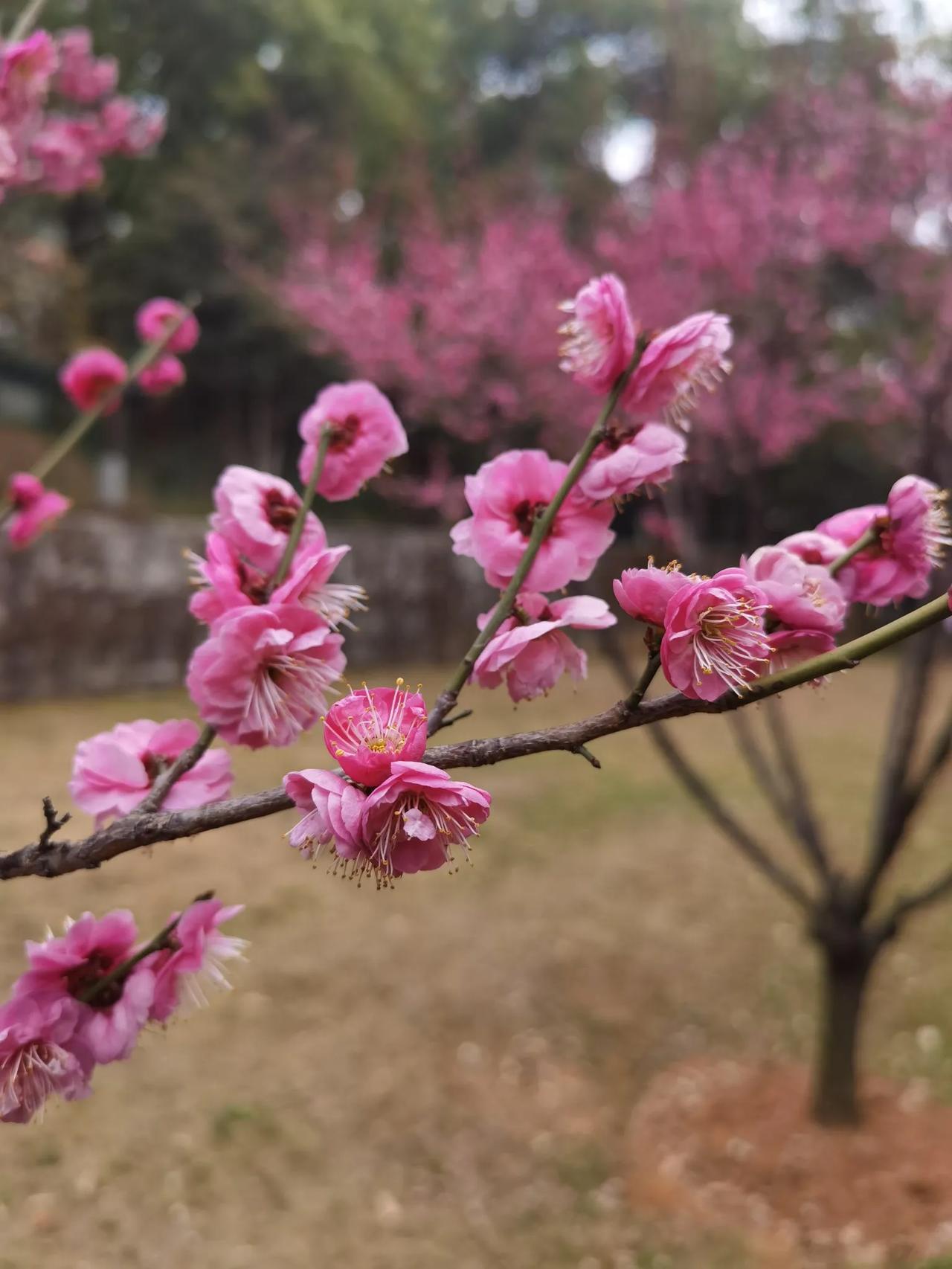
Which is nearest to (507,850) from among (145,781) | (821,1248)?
(821,1248)

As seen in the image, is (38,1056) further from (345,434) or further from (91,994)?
(345,434)

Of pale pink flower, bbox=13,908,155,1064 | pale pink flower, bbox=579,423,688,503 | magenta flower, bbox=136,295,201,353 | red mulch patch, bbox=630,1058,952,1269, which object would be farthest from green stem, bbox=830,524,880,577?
red mulch patch, bbox=630,1058,952,1269

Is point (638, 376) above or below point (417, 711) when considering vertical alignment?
above

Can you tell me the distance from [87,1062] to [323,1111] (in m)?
1.72

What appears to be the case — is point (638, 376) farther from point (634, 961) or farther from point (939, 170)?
point (939, 170)

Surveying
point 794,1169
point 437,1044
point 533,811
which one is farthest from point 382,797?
point 533,811

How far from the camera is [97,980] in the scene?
0.72 meters

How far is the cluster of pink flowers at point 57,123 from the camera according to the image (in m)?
1.06

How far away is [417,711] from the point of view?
0.50 meters

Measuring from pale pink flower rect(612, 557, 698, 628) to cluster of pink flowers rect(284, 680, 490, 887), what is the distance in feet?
0.42

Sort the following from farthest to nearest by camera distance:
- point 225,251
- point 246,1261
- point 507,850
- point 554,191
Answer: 1. point 225,251
2. point 554,191
3. point 507,850
4. point 246,1261

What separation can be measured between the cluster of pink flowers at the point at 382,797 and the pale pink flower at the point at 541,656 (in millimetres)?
88

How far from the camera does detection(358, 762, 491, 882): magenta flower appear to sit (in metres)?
0.46

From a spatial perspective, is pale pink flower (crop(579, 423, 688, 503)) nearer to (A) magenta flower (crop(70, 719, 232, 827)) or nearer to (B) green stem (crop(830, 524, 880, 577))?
(B) green stem (crop(830, 524, 880, 577))
